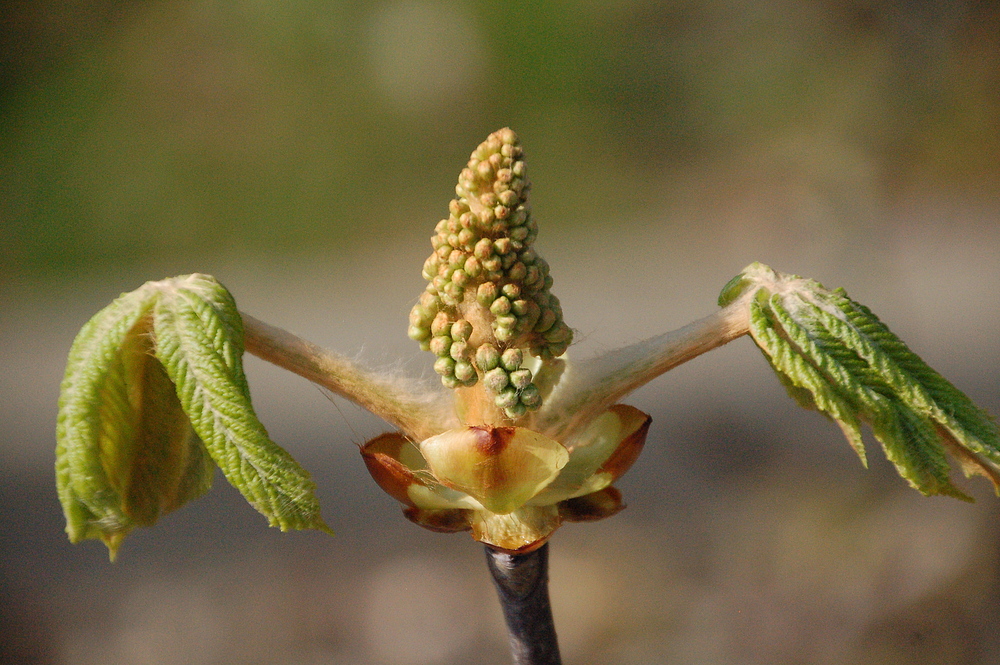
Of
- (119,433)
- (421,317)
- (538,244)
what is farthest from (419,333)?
(538,244)

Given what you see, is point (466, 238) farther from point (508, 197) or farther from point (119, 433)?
point (119, 433)

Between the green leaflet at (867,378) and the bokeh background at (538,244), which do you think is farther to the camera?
the bokeh background at (538,244)

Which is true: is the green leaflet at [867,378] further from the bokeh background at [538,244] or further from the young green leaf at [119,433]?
the bokeh background at [538,244]

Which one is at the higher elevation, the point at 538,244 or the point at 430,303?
the point at 538,244

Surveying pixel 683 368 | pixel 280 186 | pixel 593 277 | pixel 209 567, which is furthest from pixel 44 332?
pixel 683 368

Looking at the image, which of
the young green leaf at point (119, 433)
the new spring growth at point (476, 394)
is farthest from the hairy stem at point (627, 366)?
the young green leaf at point (119, 433)

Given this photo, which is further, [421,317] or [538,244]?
[538,244]
